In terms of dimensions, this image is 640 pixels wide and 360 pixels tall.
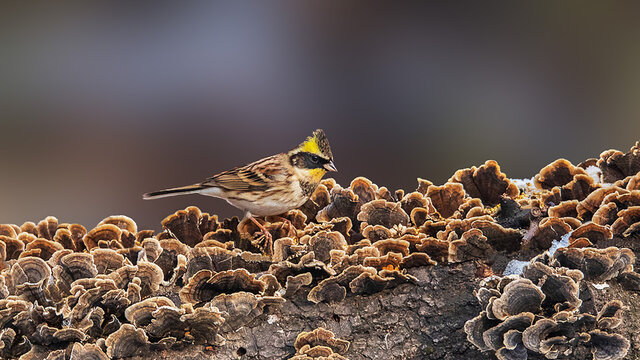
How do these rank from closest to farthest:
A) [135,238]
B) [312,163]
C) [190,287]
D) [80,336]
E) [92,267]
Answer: [80,336]
[190,287]
[92,267]
[135,238]
[312,163]

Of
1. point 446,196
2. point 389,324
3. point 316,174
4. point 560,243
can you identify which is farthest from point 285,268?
point 316,174

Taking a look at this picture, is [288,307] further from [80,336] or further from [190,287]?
[80,336]

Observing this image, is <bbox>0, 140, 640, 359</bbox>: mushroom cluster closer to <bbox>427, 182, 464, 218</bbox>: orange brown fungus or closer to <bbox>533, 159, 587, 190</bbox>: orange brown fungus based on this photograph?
<bbox>427, 182, 464, 218</bbox>: orange brown fungus

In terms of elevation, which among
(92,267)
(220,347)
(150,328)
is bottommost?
(220,347)

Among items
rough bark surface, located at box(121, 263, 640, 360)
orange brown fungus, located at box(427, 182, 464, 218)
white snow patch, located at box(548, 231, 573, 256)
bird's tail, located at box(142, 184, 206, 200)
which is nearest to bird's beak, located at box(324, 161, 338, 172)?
orange brown fungus, located at box(427, 182, 464, 218)

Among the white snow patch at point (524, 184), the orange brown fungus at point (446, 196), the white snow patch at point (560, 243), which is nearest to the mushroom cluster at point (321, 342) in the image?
the white snow patch at point (560, 243)

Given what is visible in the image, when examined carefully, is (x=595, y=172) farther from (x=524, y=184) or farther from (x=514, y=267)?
(x=514, y=267)

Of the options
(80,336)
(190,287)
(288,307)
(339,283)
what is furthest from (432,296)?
(80,336)
